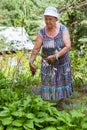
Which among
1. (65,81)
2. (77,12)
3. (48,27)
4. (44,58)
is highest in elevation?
(77,12)

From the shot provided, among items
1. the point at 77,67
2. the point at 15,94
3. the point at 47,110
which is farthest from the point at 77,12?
the point at 47,110

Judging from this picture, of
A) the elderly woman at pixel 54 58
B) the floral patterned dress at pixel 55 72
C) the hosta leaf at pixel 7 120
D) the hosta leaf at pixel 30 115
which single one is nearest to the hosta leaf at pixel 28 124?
the hosta leaf at pixel 30 115

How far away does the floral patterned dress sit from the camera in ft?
17.0

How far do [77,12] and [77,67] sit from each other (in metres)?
1.48

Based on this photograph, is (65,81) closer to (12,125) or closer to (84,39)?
(12,125)

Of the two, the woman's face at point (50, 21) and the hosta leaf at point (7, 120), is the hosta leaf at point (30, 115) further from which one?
the woman's face at point (50, 21)

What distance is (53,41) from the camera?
5.17 metres

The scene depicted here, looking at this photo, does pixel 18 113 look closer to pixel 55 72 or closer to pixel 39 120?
pixel 39 120

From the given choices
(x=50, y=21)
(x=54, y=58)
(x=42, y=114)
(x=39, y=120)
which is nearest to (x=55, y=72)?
(x=54, y=58)

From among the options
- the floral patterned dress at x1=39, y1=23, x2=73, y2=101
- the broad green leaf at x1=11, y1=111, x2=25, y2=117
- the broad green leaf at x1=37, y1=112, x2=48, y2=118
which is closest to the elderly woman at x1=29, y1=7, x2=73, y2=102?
the floral patterned dress at x1=39, y1=23, x2=73, y2=101

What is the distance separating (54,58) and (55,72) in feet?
1.10

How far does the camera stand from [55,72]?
5.29 m

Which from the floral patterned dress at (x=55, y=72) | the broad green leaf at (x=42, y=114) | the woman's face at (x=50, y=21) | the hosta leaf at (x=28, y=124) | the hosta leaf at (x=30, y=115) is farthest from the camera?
the floral patterned dress at (x=55, y=72)

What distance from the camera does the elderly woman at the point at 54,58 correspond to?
504 cm
